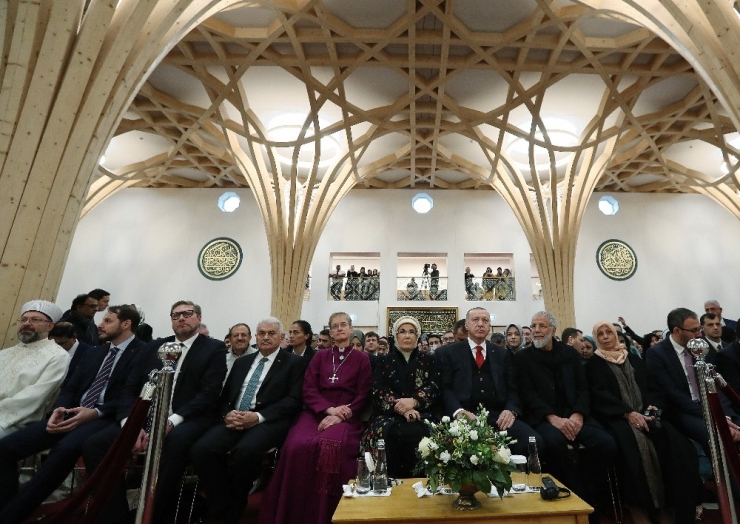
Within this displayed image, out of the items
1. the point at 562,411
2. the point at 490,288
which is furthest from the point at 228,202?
the point at 562,411

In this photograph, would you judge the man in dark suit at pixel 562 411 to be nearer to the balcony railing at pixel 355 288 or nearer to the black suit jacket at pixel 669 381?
the black suit jacket at pixel 669 381

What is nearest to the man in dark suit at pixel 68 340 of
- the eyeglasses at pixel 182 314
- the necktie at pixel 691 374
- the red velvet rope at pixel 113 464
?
the eyeglasses at pixel 182 314

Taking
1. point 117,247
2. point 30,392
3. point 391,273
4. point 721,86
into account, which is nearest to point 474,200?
point 391,273

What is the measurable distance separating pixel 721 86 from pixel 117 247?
1743cm

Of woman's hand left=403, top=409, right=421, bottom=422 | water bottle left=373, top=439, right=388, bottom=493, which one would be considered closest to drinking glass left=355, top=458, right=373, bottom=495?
water bottle left=373, top=439, right=388, bottom=493

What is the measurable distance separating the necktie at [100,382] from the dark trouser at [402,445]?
2.57m

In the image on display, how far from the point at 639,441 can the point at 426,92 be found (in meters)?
9.56

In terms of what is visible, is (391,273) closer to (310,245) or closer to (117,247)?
(310,245)

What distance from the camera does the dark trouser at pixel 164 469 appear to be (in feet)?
10.9

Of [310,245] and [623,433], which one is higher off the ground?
[310,245]

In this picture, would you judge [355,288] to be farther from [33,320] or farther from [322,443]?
[33,320]

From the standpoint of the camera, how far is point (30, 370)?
3691 mm

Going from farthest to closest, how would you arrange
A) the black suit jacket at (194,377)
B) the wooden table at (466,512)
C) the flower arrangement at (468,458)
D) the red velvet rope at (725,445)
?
the black suit jacket at (194,377)
the flower arrangement at (468,458)
the wooden table at (466,512)
the red velvet rope at (725,445)

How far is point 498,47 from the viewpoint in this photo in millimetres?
9797
